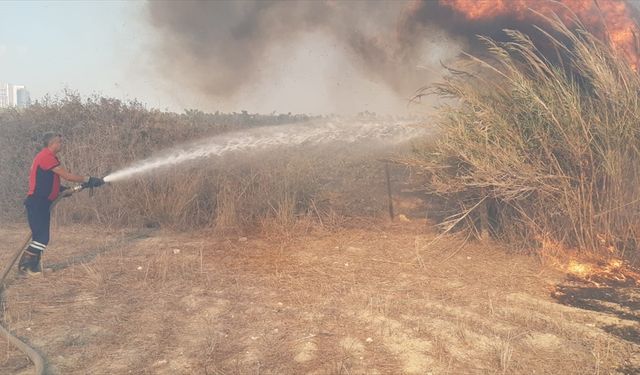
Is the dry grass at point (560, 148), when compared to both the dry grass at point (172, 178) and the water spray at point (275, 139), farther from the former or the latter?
the dry grass at point (172, 178)

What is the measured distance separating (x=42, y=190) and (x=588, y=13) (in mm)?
7886

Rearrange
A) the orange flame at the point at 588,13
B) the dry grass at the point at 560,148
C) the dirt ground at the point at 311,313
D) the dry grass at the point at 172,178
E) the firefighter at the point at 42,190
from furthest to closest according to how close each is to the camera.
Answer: the dry grass at the point at 172,178 → the orange flame at the point at 588,13 → the dry grass at the point at 560,148 → the firefighter at the point at 42,190 → the dirt ground at the point at 311,313

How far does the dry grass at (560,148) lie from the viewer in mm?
6152

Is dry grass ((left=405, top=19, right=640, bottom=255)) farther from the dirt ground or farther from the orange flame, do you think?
the dirt ground

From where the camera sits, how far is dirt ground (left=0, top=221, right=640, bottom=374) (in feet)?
13.1

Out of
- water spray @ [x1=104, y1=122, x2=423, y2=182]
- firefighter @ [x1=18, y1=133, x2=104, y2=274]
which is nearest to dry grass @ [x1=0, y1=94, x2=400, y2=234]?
water spray @ [x1=104, y1=122, x2=423, y2=182]

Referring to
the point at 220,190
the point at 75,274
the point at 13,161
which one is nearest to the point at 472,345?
the point at 75,274

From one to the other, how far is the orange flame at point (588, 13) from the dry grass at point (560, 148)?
0.69 meters

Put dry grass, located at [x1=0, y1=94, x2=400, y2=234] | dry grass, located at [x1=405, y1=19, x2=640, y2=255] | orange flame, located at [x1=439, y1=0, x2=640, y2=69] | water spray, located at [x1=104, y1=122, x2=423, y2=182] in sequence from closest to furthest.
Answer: dry grass, located at [x1=405, y1=19, x2=640, y2=255] < orange flame, located at [x1=439, y1=0, x2=640, y2=69] < dry grass, located at [x1=0, y1=94, x2=400, y2=234] < water spray, located at [x1=104, y1=122, x2=423, y2=182]

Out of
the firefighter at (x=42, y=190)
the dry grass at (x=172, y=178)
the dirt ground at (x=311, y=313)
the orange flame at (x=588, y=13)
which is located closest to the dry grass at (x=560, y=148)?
the orange flame at (x=588, y=13)

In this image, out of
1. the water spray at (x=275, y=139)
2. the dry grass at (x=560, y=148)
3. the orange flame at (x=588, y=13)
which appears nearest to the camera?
the dry grass at (x=560, y=148)

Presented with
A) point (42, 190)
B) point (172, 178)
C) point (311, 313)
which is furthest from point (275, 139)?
point (311, 313)

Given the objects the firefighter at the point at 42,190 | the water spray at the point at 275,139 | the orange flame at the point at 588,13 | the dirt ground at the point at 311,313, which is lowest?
the dirt ground at the point at 311,313

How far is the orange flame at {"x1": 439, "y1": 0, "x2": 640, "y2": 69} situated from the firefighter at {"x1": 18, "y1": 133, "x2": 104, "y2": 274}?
6194 mm
